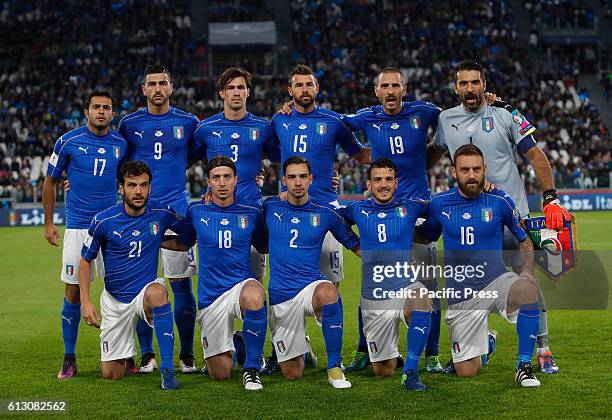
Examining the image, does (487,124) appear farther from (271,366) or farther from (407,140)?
(271,366)

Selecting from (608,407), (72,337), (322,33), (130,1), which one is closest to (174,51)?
(130,1)

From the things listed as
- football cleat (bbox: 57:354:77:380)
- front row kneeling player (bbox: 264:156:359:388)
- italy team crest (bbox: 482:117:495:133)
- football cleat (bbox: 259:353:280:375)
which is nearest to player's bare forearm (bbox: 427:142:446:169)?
italy team crest (bbox: 482:117:495:133)

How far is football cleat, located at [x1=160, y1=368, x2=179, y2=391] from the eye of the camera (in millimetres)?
6215

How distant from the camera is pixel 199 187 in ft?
81.9

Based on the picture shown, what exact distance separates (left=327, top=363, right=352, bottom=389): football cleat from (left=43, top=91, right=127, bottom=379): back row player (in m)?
2.09

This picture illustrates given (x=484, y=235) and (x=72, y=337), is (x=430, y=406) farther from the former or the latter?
(x=72, y=337)

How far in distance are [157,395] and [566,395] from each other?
9.07ft

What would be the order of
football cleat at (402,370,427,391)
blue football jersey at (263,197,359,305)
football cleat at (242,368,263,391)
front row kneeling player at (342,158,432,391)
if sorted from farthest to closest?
blue football jersey at (263,197,359,305) → front row kneeling player at (342,158,432,391) → football cleat at (242,368,263,391) → football cleat at (402,370,427,391)

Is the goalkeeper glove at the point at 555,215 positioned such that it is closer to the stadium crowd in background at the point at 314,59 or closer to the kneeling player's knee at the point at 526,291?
the kneeling player's knee at the point at 526,291

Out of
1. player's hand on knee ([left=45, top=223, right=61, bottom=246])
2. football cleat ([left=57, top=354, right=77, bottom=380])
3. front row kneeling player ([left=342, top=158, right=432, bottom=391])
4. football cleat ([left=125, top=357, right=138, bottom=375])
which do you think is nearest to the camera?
front row kneeling player ([left=342, top=158, right=432, bottom=391])

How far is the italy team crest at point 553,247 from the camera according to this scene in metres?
6.24

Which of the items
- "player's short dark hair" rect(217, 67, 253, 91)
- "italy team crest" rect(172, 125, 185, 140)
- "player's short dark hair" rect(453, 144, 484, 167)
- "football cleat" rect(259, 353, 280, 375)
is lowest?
"football cleat" rect(259, 353, 280, 375)

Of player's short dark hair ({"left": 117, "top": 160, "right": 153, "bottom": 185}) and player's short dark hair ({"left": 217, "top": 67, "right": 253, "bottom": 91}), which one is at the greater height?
player's short dark hair ({"left": 217, "top": 67, "right": 253, "bottom": 91})

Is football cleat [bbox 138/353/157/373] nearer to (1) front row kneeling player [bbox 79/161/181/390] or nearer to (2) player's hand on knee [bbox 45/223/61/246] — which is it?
(1) front row kneeling player [bbox 79/161/181/390]
